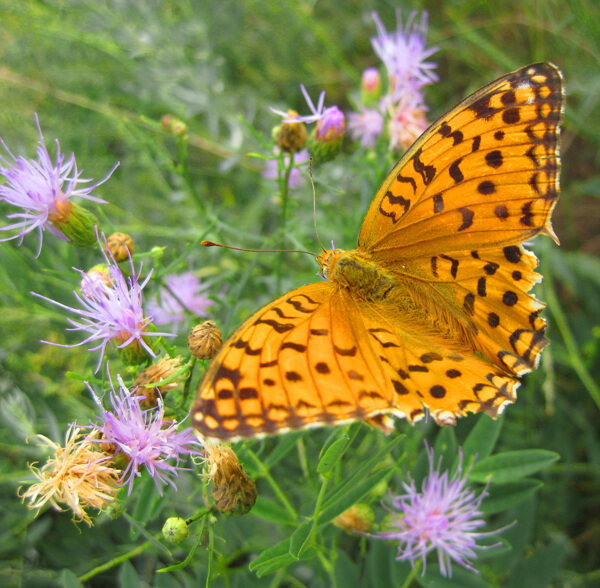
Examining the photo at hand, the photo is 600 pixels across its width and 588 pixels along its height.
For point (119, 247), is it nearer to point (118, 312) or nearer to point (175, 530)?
point (118, 312)

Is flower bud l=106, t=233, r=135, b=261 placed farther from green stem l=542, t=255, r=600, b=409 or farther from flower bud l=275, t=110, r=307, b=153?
green stem l=542, t=255, r=600, b=409

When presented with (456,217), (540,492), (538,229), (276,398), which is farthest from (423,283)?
(540,492)

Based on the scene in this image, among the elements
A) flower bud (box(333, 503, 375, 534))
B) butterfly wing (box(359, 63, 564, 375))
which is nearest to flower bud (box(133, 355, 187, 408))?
flower bud (box(333, 503, 375, 534))

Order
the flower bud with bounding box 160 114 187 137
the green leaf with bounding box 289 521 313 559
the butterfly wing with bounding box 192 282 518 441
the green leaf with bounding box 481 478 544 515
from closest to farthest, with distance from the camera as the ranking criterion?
the butterfly wing with bounding box 192 282 518 441 → the green leaf with bounding box 289 521 313 559 → the green leaf with bounding box 481 478 544 515 → the flower bud with bounding box 160 114 187 137

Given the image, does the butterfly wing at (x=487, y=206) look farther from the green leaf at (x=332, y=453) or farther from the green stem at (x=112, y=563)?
the green stem at (x=112, y=563)

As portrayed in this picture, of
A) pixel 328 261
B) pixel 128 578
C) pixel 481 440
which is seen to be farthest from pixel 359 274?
pixel 128 578

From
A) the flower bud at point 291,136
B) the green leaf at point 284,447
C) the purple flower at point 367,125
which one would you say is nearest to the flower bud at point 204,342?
the green leaf at point 284,447
